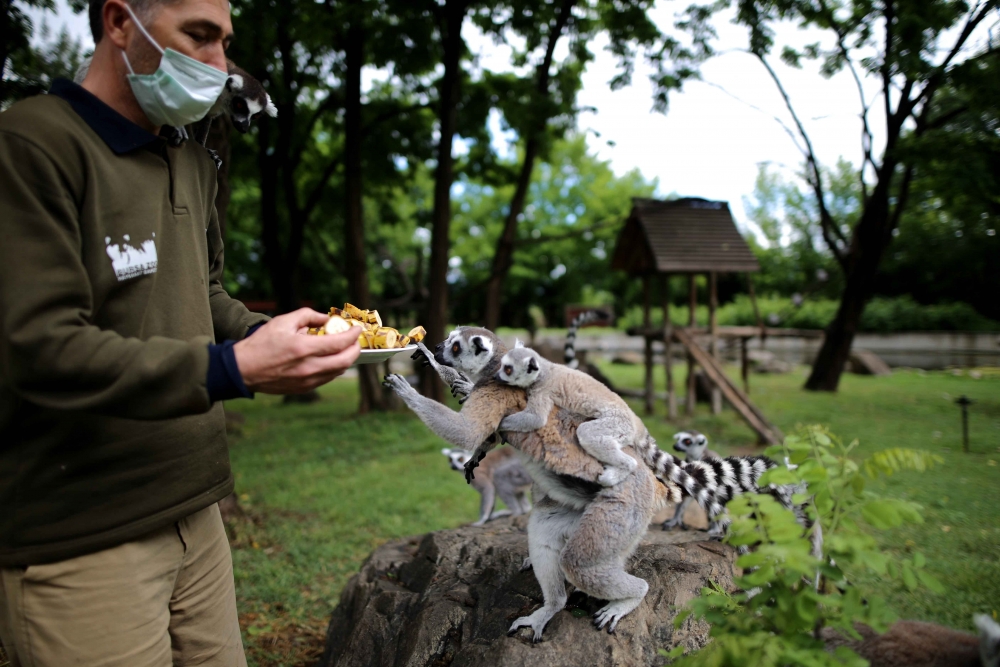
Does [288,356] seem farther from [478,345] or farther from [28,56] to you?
[28,56]

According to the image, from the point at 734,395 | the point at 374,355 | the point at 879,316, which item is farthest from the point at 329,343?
the point at 879,316

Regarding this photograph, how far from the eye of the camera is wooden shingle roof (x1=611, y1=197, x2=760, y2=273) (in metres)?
9.33

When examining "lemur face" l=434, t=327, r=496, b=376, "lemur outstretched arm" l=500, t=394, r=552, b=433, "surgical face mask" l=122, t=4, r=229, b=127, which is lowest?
"lemur outstretched arm" l=500, t=394, r=552, b=433

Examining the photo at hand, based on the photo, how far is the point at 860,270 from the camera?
10609 millimetres

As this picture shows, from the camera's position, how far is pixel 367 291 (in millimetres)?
9602

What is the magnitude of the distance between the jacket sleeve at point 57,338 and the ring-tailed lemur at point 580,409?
4.41 ft

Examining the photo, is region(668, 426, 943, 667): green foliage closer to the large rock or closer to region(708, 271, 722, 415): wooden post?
the large rock

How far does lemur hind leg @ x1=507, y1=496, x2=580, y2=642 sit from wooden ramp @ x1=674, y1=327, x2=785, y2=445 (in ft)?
16.7

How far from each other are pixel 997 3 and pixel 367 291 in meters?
8.87

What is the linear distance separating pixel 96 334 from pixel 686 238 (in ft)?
30.8

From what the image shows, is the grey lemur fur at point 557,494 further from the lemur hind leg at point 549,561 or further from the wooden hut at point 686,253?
the wooden hut at point 686,253

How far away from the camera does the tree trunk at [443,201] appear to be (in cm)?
866

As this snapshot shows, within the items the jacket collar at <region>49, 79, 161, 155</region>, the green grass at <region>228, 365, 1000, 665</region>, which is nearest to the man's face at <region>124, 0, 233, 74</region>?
the jacket collar at <region>49, 79, 161, 155</region>

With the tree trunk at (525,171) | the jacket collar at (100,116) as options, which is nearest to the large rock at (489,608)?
the jacket collar at (100,116)
